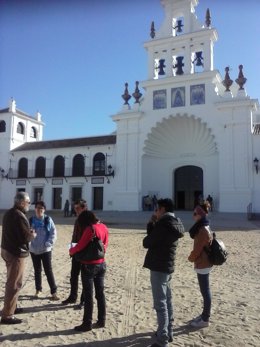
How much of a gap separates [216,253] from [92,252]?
61.0 inches

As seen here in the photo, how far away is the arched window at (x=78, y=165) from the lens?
32656 millimetres

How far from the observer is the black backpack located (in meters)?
4.39

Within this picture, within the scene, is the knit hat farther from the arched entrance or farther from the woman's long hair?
the arched entrance

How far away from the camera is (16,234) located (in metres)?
4.56

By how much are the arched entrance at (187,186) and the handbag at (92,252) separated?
81.2 feet

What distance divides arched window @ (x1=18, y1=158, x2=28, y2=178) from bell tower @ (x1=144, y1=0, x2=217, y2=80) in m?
15.2

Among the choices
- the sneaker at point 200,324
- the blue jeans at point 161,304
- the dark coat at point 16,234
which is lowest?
the sneaker at point 200,324

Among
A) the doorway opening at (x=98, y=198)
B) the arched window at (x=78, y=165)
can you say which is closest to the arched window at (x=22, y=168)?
the arched window at (x=78, y=165)

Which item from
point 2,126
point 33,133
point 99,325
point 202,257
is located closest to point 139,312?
point 99,325

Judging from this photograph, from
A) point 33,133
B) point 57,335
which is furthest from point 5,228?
point 33,133

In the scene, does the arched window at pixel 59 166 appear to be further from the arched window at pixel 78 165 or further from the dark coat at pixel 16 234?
the dark coat at pixel 16 234

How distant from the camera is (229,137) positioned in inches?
1022

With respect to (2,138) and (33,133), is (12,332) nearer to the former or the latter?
(2,138)

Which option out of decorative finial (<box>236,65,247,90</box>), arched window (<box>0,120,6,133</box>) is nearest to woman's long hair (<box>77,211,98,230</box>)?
decorative finial (<box>236,65,247,90</box>)
